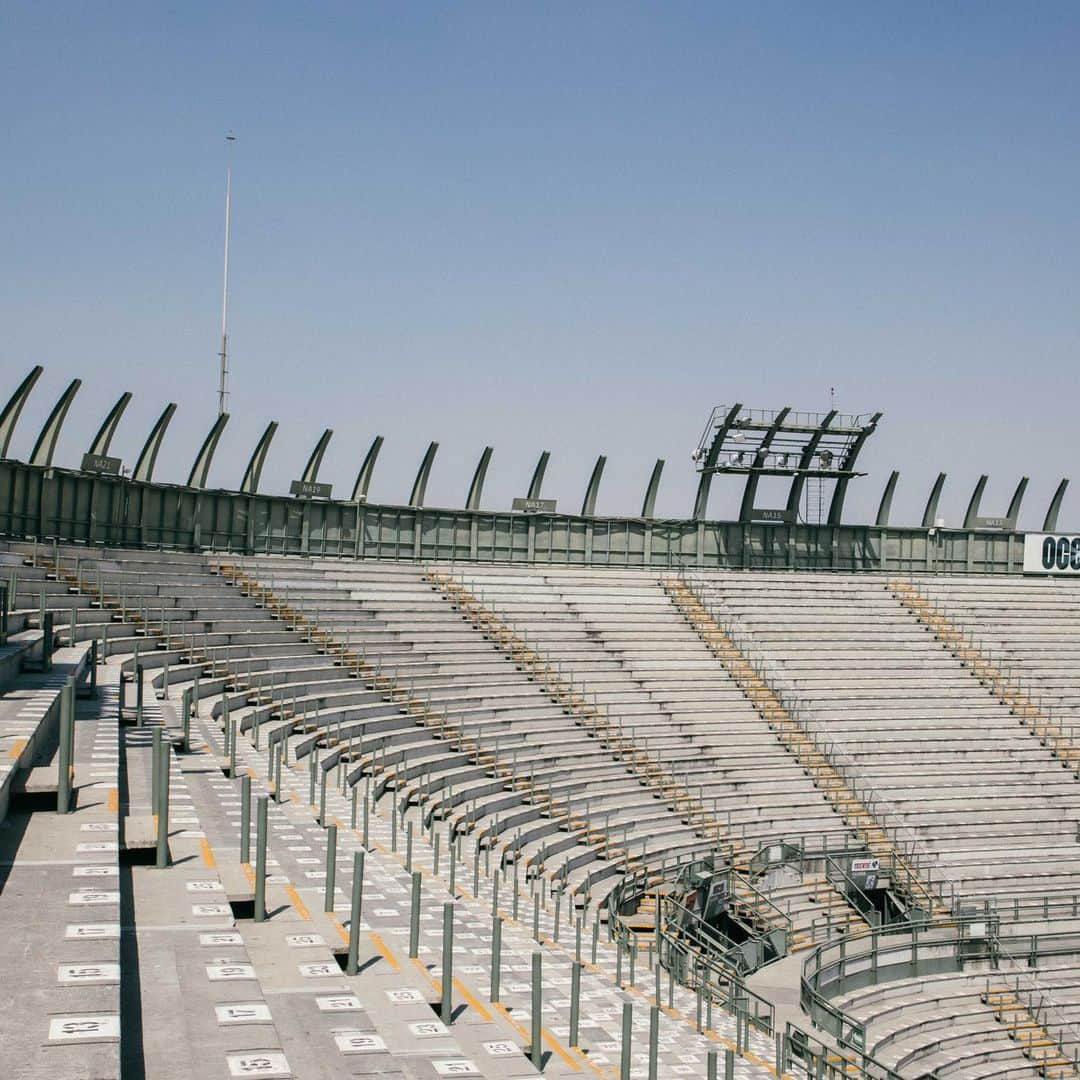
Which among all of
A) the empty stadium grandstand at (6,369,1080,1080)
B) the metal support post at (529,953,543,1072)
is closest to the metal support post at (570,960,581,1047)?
the empty stadium grandstand at (6,369,1080,1080)

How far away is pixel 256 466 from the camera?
4234cm

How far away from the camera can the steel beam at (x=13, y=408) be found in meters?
34.5

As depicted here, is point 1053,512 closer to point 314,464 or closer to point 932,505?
point 932,505

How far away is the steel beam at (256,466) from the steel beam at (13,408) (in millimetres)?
8526

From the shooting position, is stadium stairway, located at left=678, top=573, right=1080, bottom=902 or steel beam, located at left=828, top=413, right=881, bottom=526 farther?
steel beam, located at left=828, top=413, right=881, bottom=526

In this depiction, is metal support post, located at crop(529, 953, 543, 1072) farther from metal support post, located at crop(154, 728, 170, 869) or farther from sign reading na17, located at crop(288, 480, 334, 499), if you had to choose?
sign reading na17, located at crop(288, 480, 334, 499)

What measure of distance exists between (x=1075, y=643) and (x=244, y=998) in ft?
135

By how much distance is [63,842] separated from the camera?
11.8 m

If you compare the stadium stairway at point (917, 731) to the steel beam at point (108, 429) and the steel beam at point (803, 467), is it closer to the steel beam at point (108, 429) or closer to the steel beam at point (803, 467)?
the steel beam at point (803, 467)

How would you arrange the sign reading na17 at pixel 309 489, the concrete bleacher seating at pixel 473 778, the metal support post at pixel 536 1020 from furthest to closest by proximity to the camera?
the sign reading na17 at pixel 309 489, the metal support post at pixel 536 1020, the concrete bleacher seating at pixel 473 778

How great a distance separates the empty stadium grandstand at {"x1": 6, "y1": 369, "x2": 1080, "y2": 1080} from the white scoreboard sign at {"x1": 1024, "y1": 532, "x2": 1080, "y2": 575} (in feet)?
0.70

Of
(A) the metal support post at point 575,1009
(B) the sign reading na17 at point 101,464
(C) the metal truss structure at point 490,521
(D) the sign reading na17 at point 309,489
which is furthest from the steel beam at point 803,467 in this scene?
(A) the metal support post at point 575,1009

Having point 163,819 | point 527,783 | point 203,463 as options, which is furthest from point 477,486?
point 163,819

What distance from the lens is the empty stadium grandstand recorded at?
442 inches
